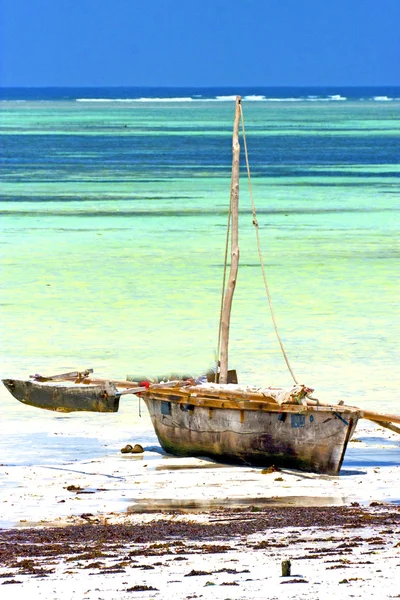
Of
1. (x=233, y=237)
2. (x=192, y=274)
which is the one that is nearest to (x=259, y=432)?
(x=233, y=237)

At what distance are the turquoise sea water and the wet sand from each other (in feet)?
16.1

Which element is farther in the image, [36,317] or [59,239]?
[59,239]

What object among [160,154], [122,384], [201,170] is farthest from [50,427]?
[160,154]

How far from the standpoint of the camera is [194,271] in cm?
2572

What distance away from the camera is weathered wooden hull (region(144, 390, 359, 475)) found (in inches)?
460

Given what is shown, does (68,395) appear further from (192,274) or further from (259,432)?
(192,274)

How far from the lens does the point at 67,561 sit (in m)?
8.57

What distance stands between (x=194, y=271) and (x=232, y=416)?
13.7 metres

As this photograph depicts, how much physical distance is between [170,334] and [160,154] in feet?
151

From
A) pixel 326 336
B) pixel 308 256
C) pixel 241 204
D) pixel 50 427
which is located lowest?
pixel 50 427

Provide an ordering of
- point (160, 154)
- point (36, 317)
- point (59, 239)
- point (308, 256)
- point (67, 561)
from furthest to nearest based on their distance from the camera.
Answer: point (160, 154)
point (59, 239)
point (308, 256)
point (36, 317)
point (67, 561)

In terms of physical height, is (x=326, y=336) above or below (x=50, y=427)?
above

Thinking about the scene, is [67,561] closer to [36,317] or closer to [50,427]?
[50,427]

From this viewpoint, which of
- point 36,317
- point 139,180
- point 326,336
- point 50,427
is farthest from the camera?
point 139,180
